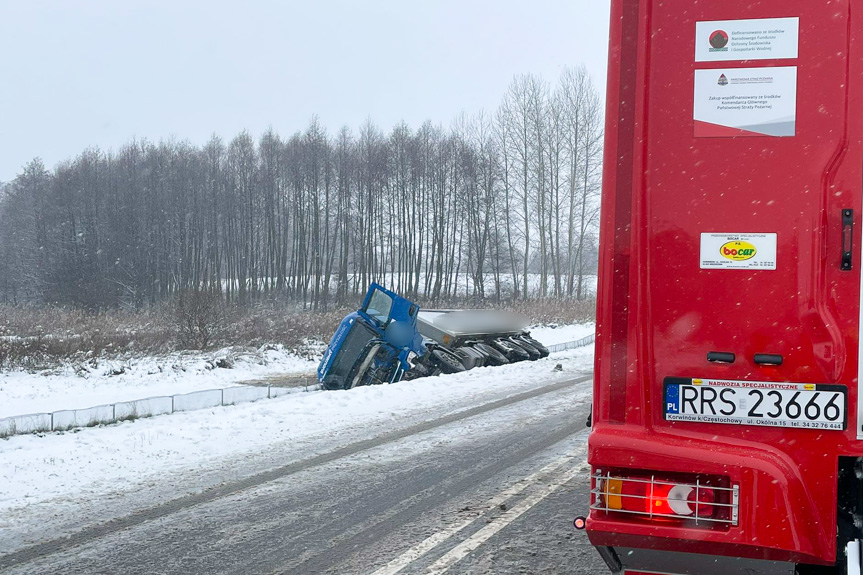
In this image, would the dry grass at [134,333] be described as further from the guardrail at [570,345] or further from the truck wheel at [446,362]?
the guardrail at [570,345]

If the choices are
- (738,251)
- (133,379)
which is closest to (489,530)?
(738,251)

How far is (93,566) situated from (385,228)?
2154 inches

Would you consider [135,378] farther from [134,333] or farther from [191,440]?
[191,440]

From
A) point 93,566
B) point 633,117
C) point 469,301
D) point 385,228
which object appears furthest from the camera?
point 385,228

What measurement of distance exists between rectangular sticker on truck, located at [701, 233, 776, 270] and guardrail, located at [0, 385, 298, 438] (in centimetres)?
834

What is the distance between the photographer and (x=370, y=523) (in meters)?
5.45

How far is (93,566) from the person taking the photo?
4617mm

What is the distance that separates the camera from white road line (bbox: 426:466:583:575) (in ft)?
15.0

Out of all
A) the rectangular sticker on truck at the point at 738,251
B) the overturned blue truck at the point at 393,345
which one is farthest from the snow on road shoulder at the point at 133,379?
the rectangular sticker on truck at the point at 738,251

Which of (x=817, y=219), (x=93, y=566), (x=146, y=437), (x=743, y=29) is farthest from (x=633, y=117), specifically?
(x=146, y=437)

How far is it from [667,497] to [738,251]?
0.94 m

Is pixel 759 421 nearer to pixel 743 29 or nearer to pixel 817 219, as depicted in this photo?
pixel 817 219

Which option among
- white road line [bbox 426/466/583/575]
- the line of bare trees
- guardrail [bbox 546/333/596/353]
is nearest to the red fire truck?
white road line [bbox 426/466/583/575]

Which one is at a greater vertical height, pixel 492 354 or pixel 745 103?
pixel 745 103
